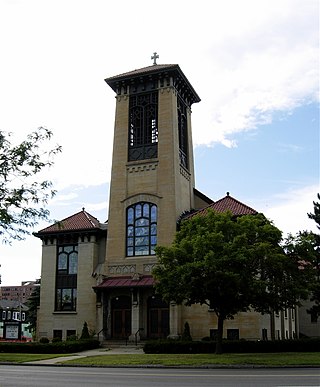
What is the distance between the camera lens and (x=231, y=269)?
90.7ft

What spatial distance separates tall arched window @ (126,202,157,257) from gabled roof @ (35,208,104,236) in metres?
3.20

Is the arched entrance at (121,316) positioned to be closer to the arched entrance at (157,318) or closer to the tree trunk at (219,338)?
the arched entrance at (157,318)

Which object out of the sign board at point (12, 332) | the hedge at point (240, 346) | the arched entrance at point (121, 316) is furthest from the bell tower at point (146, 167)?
the hedge at point (240, 346)

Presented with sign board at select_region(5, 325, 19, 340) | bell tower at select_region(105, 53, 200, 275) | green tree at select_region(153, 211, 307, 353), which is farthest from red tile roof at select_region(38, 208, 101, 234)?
green tree at select_region(153, 211, 307, 353)

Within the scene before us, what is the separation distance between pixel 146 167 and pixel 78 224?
305 inches

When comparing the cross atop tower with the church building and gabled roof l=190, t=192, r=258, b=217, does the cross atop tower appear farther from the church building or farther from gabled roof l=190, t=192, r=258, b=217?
gabled roof l=190, t=192, r=258, b=217

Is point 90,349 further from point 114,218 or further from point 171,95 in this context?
point 171,95

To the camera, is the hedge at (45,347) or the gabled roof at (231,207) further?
the gabled roof at (231,207)

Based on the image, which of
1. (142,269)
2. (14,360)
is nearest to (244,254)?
(14,360)

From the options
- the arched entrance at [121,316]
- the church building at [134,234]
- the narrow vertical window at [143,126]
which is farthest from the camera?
the narrow vertical window at [143,126]

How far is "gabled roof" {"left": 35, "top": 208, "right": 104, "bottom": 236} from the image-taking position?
151 feet

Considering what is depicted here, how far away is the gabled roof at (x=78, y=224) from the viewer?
46.0m

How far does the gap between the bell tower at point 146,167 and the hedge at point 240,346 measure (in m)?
10.5

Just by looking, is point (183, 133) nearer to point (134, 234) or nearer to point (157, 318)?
point (134, 234)
